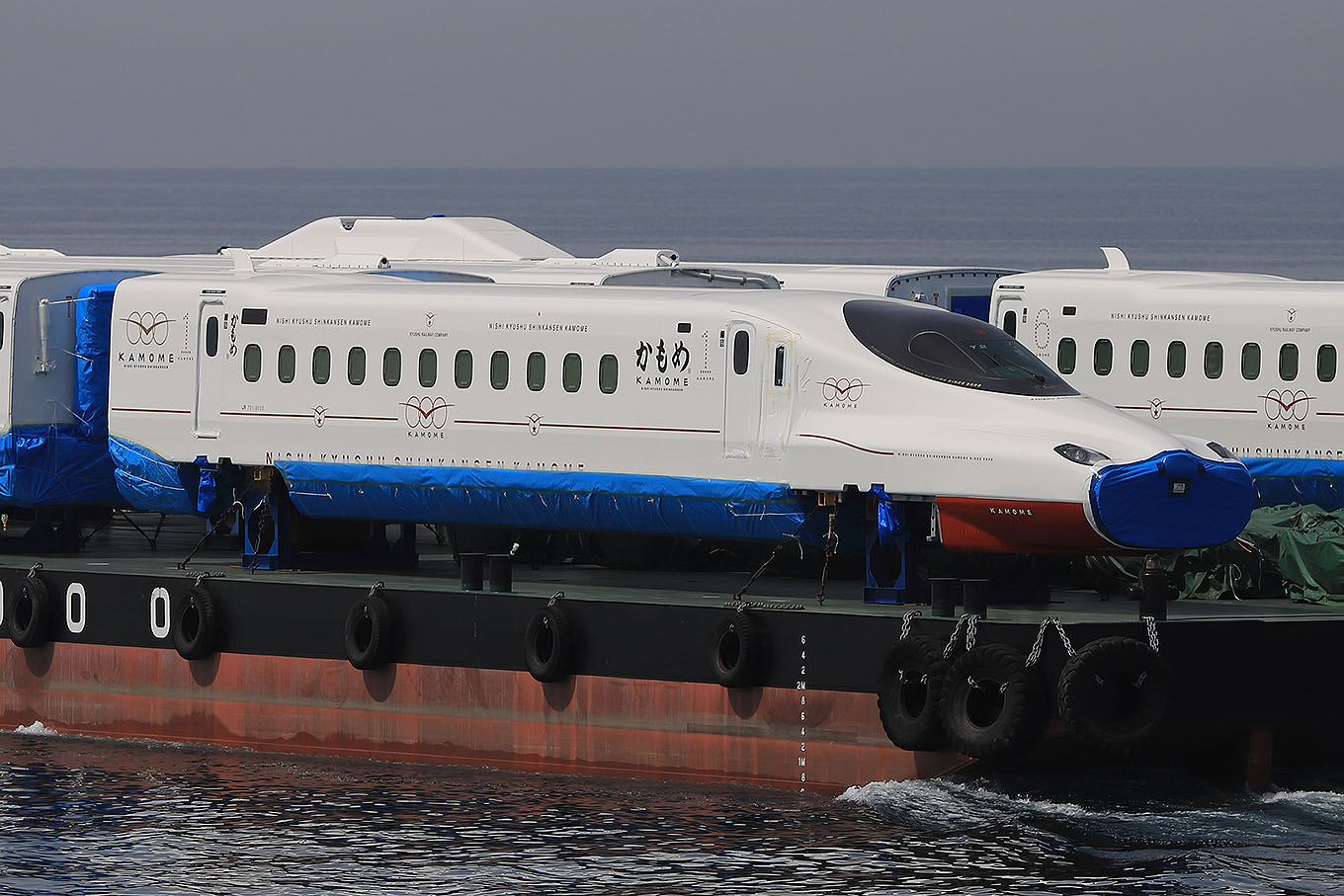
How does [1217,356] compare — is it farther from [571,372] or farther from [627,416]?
[571,372]

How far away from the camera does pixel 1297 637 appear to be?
92.2 feet

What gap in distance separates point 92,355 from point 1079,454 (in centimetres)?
1412

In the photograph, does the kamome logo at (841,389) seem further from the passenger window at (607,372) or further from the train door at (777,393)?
the passenger window at (607,372)

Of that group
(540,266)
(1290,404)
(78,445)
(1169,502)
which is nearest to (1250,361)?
(1290,404)

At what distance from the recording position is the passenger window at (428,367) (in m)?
32.5

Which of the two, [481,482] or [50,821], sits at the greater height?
[481,482]

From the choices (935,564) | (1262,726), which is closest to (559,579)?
(935,564)

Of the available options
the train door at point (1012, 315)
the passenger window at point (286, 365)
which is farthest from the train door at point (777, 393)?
the passenger window at point (286, 365)

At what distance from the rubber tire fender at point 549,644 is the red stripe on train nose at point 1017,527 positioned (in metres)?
4.47

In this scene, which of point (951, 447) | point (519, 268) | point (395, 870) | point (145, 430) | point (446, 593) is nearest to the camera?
point (395, 870)

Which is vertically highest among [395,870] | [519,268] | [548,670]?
[519,268]

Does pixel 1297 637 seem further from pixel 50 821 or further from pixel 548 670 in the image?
pixel 50 821

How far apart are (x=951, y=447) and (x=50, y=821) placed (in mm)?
10651

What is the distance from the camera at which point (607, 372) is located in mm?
31453
